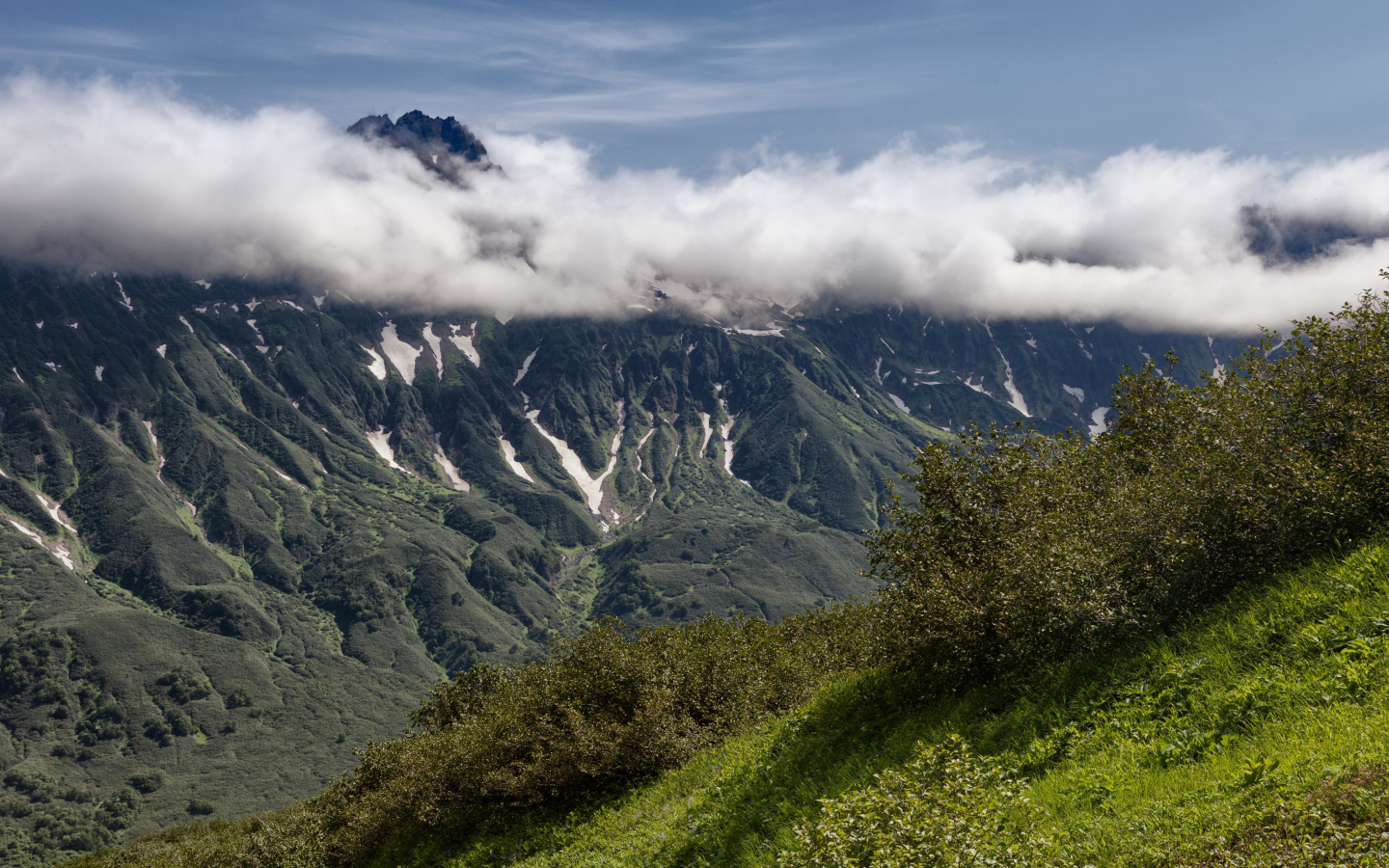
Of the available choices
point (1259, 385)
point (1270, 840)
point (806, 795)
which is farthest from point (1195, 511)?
point (806, 795)

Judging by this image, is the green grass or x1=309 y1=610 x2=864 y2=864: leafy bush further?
x1=309 y1=610 x2=864 y2=864: leafy bush

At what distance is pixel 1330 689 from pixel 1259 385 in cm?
1329

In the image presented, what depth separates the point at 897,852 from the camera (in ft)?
38.6

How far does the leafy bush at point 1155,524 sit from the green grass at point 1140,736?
3.08 feet

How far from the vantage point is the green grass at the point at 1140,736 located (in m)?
12.5

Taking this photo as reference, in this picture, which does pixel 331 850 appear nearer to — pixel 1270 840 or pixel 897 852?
pixel 897 852

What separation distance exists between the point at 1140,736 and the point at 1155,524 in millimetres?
5955

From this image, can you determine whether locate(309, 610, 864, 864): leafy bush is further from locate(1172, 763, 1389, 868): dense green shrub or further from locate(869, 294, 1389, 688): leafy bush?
locate(1172, 763, 1389, 868): dense green shrub

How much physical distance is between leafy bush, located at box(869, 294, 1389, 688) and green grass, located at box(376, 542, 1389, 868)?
938mm

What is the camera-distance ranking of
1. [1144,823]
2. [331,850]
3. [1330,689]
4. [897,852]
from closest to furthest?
[897,852] → [1144,823] → [1330,689] → [331,850]

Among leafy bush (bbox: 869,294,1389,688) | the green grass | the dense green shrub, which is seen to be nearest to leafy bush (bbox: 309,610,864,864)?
the green grass

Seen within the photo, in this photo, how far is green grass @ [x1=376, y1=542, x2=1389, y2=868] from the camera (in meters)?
12.5

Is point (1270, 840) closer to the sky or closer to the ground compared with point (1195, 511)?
closer to the ground

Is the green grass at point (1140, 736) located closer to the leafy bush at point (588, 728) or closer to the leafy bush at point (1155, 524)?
the leafy bush at point (1155, 524)
